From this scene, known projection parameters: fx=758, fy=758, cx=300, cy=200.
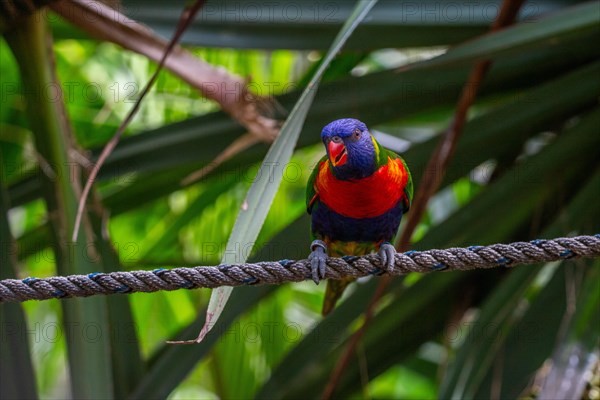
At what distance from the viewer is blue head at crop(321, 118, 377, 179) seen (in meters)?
1.96

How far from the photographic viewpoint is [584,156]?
2.51 m

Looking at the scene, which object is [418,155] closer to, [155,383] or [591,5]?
[591,5]

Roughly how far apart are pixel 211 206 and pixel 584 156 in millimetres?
1420

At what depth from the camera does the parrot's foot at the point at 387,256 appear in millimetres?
1727

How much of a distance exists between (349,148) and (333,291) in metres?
0.58

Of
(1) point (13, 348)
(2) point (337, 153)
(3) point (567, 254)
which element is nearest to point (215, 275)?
(2) point (337, 153)

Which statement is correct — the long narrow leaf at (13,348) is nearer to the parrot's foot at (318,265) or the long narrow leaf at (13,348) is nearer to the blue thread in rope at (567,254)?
the parrot's foot at (318,265)

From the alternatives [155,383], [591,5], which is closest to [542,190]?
[591,5]

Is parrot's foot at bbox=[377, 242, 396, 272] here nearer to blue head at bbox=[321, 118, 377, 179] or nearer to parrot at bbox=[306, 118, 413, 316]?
parrot at bbox=[306, 118, 413, 316]

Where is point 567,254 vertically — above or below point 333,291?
above

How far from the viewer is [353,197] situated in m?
2.09

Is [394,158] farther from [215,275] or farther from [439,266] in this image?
[215,275]

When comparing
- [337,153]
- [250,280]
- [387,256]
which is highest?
[337,153]

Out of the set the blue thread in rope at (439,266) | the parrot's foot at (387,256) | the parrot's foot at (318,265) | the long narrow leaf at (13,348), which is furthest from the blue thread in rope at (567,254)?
the long narrow leaf at (13,348)
